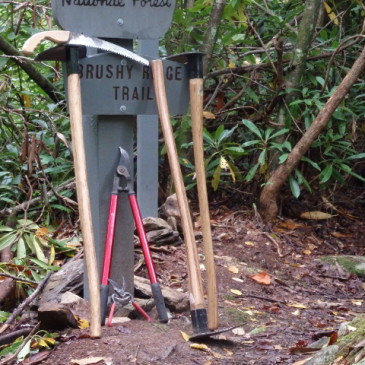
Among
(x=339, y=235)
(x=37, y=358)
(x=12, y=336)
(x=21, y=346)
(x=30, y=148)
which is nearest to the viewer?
(x=37, y=358)

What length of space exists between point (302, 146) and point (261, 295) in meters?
1.50

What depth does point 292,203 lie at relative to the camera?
652cm

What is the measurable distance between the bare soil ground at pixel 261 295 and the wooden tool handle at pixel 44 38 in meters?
1.32

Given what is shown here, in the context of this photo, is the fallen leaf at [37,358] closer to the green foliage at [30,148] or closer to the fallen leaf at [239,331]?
the fallen leaf at [239,331]

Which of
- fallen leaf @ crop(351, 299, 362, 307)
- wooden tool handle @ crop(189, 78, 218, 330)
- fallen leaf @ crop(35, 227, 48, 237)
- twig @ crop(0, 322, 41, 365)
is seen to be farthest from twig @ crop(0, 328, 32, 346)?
fallen leaf @ crop(351, 299, 362, 307)

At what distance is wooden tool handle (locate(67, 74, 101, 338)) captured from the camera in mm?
3268

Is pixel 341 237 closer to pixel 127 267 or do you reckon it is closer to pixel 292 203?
pixel 292 203

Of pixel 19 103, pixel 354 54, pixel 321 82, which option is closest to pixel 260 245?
pixel 321 82

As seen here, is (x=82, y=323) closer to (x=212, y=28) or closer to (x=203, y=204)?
(x=203, y=204)

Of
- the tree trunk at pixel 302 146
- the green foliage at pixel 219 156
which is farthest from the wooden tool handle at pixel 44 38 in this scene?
the tree trunk at pixel 302 146

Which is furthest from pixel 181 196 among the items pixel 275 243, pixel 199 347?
pixel 275 243

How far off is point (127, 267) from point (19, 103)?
122 inches

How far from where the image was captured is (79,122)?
3.41 m

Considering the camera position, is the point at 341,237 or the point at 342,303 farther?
the point at 341,237
